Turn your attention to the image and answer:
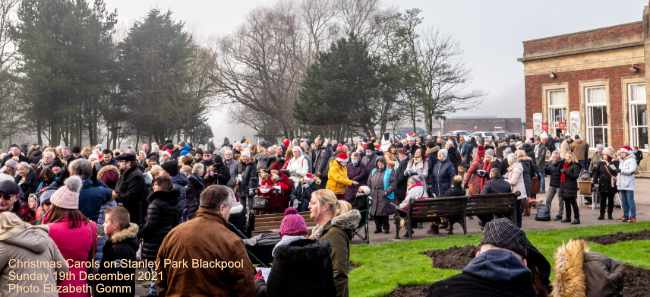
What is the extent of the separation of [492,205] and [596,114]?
2358 cm

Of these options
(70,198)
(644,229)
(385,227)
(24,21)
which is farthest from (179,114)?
(70,198)

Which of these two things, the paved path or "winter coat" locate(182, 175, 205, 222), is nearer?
"winter coat" locate(182, 175, 205, 222)

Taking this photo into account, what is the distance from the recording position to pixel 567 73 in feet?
124

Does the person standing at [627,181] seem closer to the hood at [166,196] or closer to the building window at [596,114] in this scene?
the hood at [166,196]

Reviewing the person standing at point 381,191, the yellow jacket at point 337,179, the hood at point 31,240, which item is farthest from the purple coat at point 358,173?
the hood at point 31,240

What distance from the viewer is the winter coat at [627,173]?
53.9 ft

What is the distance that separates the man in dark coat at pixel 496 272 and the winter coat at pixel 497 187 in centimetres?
1190

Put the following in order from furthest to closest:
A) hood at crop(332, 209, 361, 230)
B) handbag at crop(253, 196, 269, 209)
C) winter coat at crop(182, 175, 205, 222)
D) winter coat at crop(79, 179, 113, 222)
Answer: handbag at crop(253, 196, 269, 209)
winter coat at crop(182, 175, 205, 222)
winter coat at crop(79, 179, 113, 222)
hood at crop(332, 209, 361, 230)

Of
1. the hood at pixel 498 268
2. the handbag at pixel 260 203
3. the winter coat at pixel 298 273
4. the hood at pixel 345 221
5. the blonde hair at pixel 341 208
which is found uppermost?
the blonde hair at pixel 341 208

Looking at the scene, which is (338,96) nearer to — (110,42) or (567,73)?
(567,73)

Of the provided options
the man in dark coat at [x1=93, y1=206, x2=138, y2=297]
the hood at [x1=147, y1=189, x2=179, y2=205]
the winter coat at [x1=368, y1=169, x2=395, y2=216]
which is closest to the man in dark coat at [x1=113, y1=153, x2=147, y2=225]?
the hood at [x1=147, y1=189, x2=179, y2=205]

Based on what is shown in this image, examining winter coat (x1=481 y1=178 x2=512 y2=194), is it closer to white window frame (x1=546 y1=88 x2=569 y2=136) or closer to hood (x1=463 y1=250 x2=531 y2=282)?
hood (x1=463 y1=250 x2=531 y2=282)

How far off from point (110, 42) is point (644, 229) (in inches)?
1560

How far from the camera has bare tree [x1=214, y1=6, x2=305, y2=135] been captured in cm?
5622
